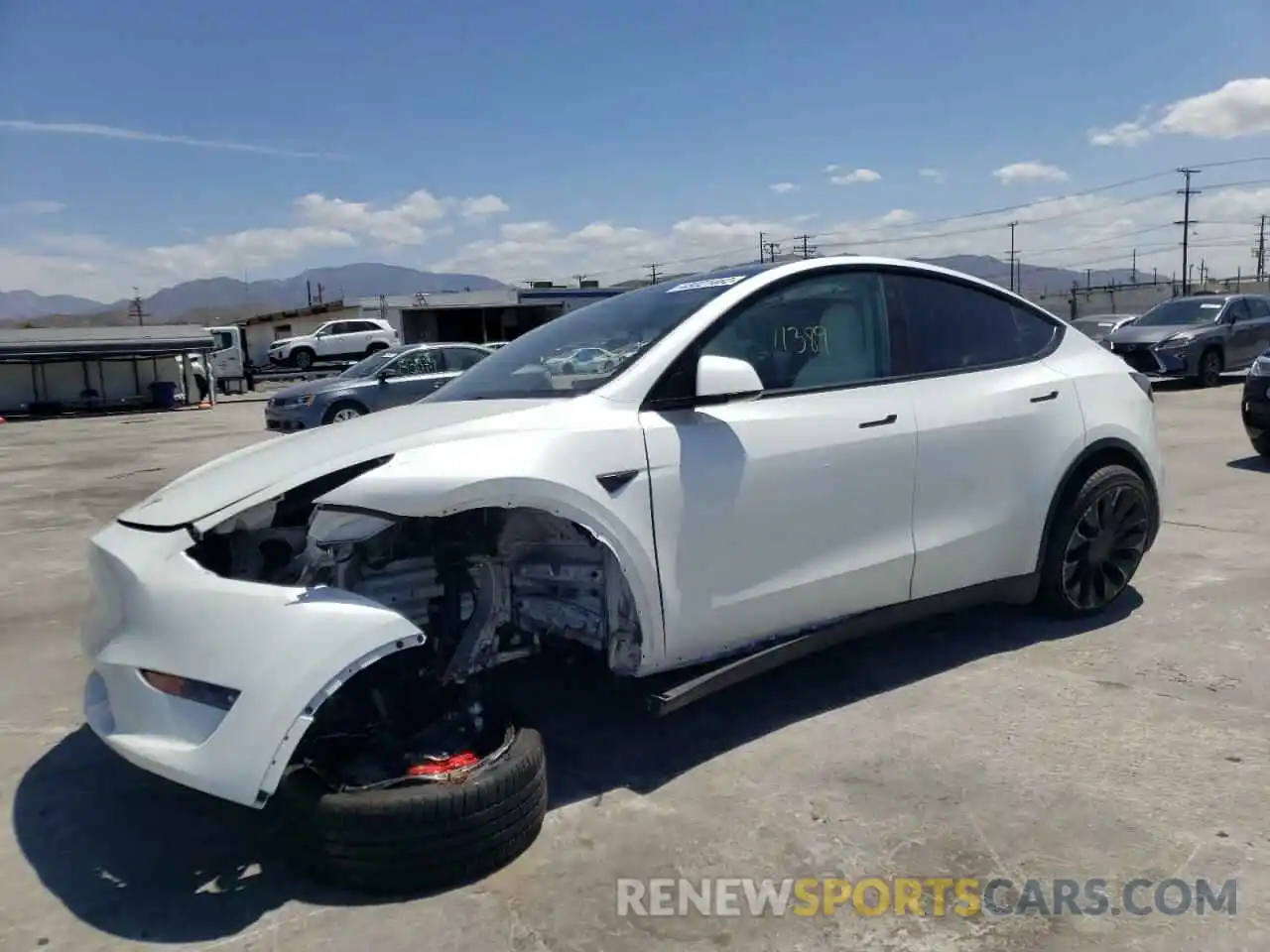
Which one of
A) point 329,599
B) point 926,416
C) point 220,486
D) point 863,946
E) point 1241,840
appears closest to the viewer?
point 863,946

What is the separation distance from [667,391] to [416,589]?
40.5 inches

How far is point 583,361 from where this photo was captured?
11.3 feet

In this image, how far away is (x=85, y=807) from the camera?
313 centimetres

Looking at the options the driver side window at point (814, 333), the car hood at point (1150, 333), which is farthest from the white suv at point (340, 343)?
the driver side window at point (814, 333)

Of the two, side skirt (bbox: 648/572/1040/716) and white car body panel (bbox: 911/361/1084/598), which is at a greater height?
white car body panel (bbox: 911/361/1084/598)

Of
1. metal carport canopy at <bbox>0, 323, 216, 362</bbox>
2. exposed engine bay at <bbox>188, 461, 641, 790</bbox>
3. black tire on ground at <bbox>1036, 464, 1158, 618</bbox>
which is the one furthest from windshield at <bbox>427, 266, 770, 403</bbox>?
metal carport canopy at <bbox>0, 323, 216, 362</bbox>

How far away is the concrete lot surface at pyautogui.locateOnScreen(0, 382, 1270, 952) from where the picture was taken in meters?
2.41

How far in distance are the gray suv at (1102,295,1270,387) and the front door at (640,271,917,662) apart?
15.2 metres

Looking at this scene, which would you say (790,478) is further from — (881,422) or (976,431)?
(976,431)

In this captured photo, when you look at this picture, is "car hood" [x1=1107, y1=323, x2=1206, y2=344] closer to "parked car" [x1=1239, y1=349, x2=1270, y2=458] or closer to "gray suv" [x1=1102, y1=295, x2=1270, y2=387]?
"gray suv" [x1=1102, y1=295, x2=1270, y2=387]

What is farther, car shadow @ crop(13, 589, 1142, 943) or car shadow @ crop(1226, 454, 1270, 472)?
car shadow @ crop(1226, 454, 1270, 472)

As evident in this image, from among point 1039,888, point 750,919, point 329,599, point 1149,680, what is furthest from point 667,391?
point 1149,680

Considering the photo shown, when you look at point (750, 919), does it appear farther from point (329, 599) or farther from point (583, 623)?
point (329, 599)
